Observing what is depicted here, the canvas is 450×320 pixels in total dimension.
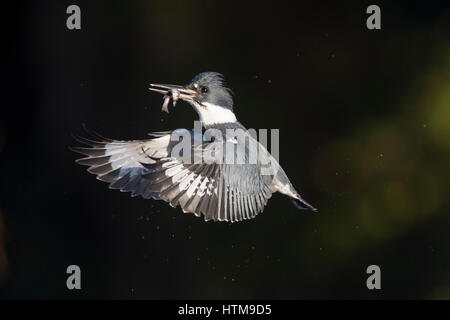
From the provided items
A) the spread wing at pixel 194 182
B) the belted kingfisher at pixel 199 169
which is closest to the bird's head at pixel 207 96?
the belted kingfisher at pixel 199 169

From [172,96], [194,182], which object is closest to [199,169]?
[194,182]

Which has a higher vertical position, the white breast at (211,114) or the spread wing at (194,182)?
the white breast at (211,114)

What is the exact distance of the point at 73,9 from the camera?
325 centimetres

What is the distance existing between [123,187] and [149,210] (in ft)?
2.82

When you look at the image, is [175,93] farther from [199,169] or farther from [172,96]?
[199,169]

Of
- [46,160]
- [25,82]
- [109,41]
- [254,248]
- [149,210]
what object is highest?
[109,41]

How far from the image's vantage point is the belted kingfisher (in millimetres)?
2199

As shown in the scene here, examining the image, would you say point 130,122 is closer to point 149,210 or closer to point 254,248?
point 149,210

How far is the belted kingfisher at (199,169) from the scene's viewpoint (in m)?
2.20

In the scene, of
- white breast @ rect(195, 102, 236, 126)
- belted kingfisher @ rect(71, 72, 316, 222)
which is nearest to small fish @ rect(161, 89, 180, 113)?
belted kingfisher @ rect(71, 72, 316, 222)

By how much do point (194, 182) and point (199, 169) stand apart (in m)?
0.05

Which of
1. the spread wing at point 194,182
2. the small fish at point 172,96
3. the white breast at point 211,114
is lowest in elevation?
the spread wing at point 194,182

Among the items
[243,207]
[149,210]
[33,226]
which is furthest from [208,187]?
[33,226]

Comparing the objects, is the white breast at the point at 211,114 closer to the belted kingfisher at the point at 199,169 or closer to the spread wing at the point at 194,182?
the belted kingfisher at the point at 199,169
